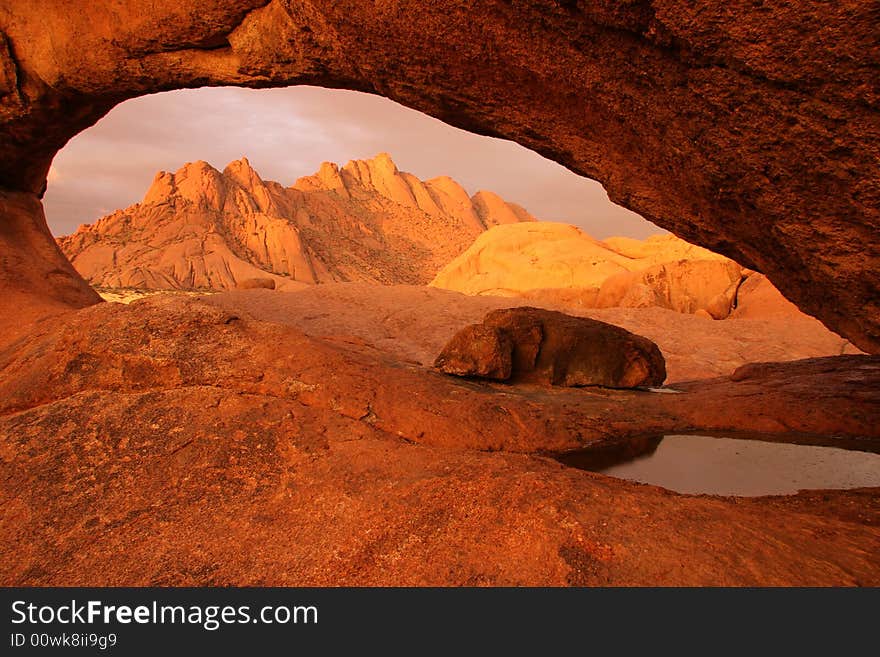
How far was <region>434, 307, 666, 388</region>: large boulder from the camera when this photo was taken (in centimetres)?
655

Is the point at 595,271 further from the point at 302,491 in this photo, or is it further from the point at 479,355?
the point at 302,491

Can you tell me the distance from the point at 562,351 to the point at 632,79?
4338mm

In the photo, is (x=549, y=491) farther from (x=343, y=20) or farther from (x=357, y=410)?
(x=343, y=20)

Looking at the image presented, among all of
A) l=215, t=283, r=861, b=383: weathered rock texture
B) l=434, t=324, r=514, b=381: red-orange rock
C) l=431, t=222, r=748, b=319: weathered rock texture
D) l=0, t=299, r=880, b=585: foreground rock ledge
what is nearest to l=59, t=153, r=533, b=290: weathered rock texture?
l=431, t=222, r=748, b=319: weathered rock texture

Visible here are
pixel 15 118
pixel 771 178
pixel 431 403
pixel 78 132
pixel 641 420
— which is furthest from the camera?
pixel 78 132

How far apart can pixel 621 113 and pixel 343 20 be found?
2235 millimetres

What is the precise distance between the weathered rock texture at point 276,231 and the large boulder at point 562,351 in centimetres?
2397

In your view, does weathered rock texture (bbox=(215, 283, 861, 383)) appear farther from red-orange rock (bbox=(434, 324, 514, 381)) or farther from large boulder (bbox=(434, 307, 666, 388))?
red-orange rock (bbox=(434, 324, 514, 381))

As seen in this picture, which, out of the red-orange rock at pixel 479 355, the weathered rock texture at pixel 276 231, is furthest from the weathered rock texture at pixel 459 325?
the weathered rock texture at pixel 276 231

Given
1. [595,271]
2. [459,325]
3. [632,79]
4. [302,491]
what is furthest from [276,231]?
[302,491]

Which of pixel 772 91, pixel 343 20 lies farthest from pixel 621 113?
pixel 343 20

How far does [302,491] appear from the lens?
2.49 metres

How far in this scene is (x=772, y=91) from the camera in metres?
2.40

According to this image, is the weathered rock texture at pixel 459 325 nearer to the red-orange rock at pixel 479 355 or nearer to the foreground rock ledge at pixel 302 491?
the red-orange rock at pixel 479 355
